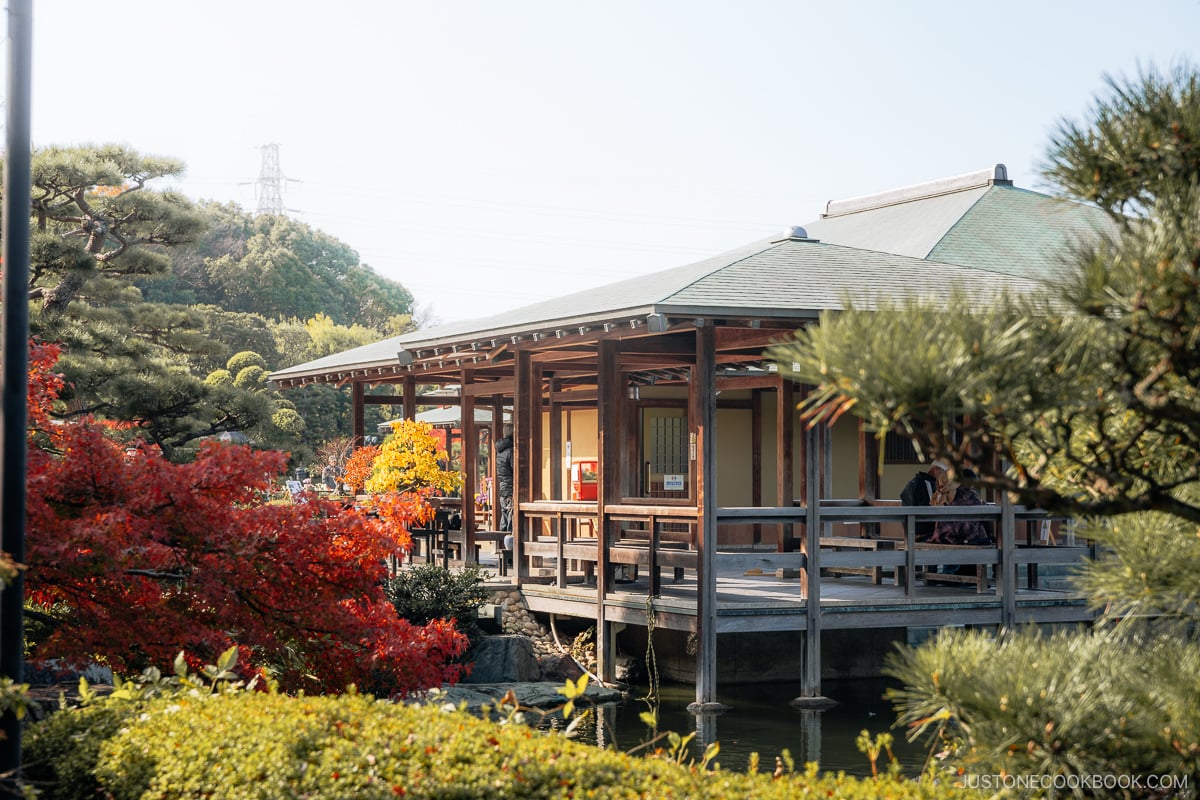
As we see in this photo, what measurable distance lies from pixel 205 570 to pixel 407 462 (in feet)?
27.4

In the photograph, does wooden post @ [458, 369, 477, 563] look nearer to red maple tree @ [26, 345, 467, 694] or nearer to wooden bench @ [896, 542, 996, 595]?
wooden bench @ [896, 542, 996, 595]

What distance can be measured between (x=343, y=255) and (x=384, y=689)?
61.5 m

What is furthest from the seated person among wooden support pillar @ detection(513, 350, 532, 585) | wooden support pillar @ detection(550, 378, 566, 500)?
wooden support pillar @ detection(550, 378, 566, 500)

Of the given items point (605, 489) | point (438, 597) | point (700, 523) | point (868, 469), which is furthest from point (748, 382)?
point (438, 597)

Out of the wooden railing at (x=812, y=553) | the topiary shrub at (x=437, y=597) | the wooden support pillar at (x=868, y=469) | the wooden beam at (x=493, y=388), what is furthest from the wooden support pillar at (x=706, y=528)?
the wooden beam at (x=493, y=388)

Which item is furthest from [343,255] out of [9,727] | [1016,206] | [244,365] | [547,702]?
[9,727]

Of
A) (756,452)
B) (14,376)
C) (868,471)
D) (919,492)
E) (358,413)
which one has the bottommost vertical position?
(919,492)

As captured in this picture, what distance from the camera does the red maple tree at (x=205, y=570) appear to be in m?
6.98

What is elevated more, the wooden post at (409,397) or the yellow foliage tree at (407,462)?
the wooden post at (409,397)

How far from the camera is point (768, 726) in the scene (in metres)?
10.5

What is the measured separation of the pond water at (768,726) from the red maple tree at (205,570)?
2398 millimetres

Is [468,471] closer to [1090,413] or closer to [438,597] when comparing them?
[438,597]

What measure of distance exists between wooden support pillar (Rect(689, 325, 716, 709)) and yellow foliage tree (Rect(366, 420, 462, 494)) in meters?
5.52

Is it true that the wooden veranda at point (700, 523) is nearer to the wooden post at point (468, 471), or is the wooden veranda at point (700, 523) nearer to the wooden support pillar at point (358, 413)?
the wooden post at point (468, 471)
